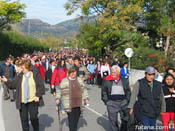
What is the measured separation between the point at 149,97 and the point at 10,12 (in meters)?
27.6

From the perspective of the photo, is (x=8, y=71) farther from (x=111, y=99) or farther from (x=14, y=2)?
(x=14, y=2)

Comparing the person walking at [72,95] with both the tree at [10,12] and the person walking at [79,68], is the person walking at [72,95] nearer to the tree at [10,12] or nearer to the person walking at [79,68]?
the person walking at [79,68]

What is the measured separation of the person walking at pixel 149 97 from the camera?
4789 mm

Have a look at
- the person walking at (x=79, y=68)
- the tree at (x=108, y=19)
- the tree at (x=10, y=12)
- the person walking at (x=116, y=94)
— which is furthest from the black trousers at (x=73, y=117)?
the tree at (x=10, y=12)

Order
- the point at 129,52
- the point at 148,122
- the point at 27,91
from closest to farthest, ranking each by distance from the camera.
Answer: the point at 148,122 → the point at 27,91 → the point at 129,52

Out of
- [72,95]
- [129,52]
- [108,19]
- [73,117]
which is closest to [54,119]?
[73,117]

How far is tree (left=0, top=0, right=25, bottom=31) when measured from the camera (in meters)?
28.5

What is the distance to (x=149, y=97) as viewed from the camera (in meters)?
4.77

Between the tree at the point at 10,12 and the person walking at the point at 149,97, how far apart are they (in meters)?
25.6

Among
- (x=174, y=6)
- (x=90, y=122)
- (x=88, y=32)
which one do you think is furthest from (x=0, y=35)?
(x=90, y=122)

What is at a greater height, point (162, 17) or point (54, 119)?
point (162, 17)

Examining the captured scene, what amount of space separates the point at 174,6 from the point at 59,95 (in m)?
19.5

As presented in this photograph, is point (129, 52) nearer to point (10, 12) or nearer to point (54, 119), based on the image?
point (54, 119)

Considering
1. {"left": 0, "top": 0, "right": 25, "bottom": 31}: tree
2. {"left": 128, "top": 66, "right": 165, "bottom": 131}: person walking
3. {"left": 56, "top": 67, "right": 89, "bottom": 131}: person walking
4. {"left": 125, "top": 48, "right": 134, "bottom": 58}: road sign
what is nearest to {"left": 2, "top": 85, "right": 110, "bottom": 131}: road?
{"left": 56, "top": 67, "right": 89, "bottom": 131}: person walking
